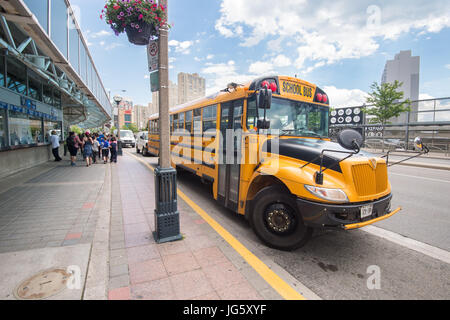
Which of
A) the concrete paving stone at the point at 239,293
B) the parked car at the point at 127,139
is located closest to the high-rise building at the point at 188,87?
the parked car at the point at 127,139

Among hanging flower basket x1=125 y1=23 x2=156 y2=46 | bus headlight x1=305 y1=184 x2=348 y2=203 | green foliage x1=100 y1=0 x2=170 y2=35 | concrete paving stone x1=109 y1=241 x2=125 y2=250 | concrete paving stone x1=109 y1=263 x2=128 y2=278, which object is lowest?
concrete paving stone x1=109 y1=263 x2=128 y2=278

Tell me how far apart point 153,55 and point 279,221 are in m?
3.17

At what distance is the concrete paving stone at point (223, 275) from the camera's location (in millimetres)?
2540

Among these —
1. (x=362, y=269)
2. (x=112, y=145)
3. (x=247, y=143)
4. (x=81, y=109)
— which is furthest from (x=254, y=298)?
(x=81, y=109)

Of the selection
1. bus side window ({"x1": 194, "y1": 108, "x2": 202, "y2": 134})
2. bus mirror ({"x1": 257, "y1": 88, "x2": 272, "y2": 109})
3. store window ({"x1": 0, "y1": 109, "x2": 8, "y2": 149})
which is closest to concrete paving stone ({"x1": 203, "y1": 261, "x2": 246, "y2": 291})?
bus mirror ({"x1": 257, "y1": 88, "x2": 272, "y2": 109})

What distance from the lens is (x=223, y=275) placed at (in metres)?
2.70

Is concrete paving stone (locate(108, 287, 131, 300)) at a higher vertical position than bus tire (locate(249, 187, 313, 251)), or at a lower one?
lower

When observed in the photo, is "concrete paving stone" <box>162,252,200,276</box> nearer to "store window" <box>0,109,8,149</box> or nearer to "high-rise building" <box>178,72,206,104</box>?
"store window" <box>0,109,8,149</box>

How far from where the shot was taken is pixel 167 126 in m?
3.50

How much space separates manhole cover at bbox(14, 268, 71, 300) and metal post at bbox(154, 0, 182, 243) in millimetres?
1232

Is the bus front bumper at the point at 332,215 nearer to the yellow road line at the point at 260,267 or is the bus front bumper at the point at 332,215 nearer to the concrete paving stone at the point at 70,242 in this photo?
the yellow road line at the point at 260,267

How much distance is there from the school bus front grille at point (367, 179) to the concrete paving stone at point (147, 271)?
270 centimetres

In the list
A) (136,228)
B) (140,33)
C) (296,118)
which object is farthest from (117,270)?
(296,118)

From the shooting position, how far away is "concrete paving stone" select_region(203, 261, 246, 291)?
8.33 ft
